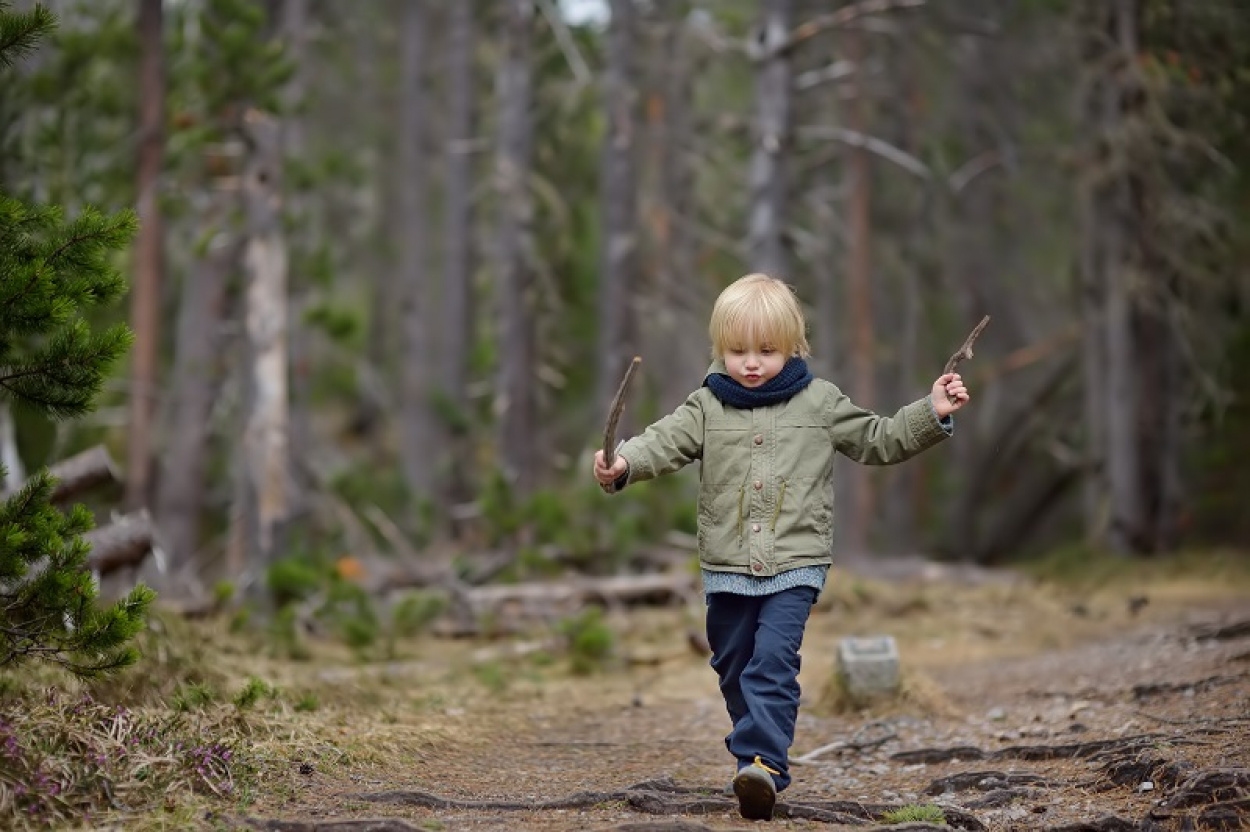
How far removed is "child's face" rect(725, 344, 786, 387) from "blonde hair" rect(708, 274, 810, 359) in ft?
0.06

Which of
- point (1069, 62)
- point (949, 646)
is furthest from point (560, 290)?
point (949, 646)

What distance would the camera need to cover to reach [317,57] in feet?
68.9

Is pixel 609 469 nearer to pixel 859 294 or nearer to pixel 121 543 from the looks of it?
pixel 121 543

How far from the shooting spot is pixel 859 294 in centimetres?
1947

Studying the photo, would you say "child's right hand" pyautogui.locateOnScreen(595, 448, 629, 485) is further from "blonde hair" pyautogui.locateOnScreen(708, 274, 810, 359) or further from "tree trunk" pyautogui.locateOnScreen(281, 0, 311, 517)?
"tree trunk" pyautogui.locateOnScreen(281, 0, 311, 517)

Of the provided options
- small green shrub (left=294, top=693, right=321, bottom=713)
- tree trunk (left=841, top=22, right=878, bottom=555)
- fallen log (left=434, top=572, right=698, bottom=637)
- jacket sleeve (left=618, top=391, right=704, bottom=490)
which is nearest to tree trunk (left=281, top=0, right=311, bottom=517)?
fallen log (left=434, top=572, right=698, bottom=637)

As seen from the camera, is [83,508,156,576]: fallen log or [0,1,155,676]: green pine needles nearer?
[0,1,155,676]: green pine needles

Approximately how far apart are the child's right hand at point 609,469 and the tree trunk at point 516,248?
1138 centimetres

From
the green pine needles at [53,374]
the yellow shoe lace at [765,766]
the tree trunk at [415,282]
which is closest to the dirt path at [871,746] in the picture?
the yellow shoe lace at [765,766]

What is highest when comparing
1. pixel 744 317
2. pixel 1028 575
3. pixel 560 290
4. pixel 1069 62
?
pixel 1069 62

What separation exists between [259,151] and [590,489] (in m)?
4.23

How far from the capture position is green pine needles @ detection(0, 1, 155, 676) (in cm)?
439

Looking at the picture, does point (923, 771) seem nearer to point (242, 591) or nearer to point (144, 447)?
point (242, 591)

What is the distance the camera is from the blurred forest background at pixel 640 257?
1209cm
